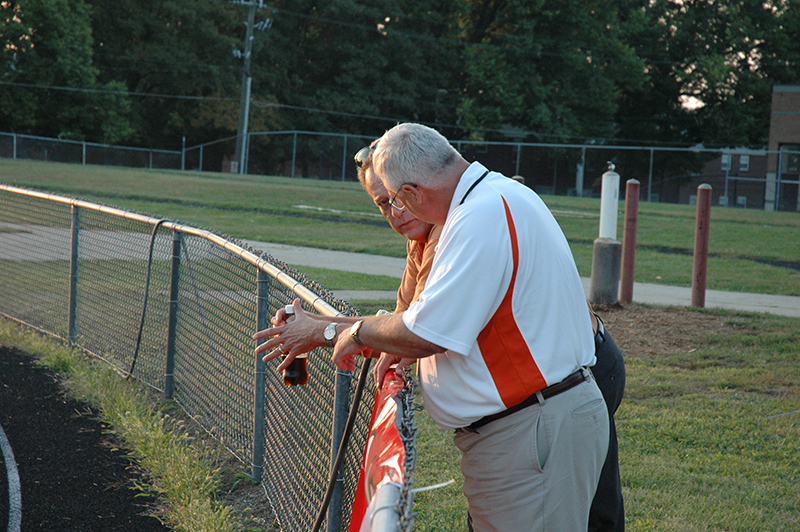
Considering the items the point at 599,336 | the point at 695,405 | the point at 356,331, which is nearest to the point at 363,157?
the point at 356,331

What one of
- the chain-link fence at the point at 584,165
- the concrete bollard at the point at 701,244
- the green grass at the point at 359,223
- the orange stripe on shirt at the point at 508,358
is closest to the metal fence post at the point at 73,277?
the green grass at the point at 359,223

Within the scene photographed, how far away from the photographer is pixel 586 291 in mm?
9969

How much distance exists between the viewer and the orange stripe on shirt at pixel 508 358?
233 centimetres

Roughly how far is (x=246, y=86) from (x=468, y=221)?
44.7 meters

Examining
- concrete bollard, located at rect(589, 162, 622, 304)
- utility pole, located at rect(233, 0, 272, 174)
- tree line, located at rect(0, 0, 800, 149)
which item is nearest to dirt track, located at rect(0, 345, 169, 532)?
concrete bollard, located at rect(589, 162, 622, 304)

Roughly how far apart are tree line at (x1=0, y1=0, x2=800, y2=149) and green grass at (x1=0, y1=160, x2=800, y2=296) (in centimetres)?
2292

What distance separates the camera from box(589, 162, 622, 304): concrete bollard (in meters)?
8.30

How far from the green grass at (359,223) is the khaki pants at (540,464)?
6939 mm

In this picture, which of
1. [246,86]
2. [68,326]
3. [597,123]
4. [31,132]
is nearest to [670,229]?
[68,326]

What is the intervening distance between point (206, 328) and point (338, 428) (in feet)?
8.25

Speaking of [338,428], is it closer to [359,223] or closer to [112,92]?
[359,223]

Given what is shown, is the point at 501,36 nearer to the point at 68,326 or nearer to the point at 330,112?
the point at 330,112

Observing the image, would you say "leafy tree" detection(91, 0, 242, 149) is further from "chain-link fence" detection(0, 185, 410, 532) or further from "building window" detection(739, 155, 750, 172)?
"chain-link fence" detection(0, 185, 410, 532)

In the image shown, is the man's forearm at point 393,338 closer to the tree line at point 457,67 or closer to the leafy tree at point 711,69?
the tree line at point 457,67
